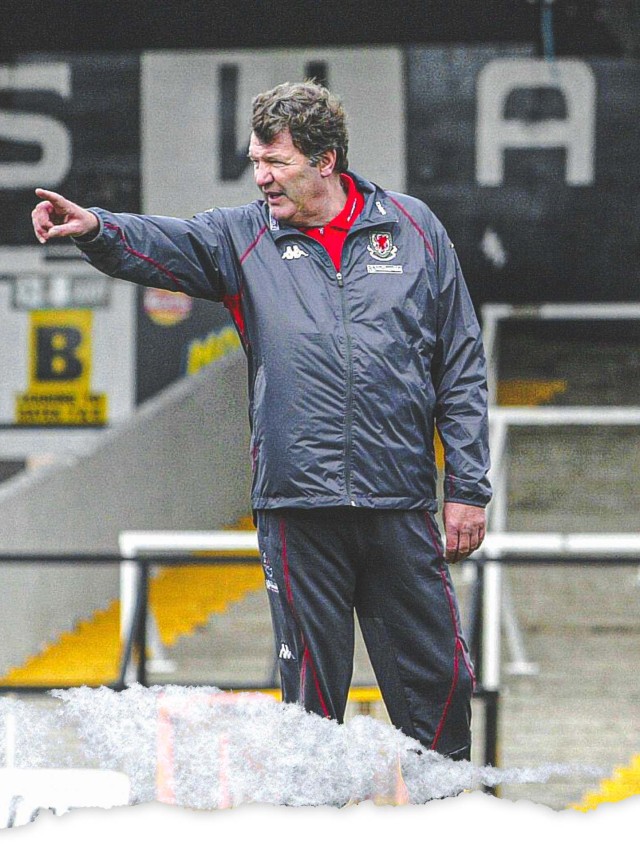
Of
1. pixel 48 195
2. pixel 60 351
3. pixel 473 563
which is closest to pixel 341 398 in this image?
pixel 48 195

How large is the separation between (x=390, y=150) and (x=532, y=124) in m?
0.72

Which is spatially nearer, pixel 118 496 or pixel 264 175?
pixel 264 175

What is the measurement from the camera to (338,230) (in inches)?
122

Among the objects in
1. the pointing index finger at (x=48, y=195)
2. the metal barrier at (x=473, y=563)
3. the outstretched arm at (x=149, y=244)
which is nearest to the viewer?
the pointing index finger at (x=48, y=195)

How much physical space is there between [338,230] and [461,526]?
2.26 feet

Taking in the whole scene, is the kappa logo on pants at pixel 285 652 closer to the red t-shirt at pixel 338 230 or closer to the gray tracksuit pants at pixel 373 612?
the gray tracksuit pants at pixel 373 612

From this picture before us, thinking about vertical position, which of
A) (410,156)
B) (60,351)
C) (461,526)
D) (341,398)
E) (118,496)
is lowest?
(118,496)

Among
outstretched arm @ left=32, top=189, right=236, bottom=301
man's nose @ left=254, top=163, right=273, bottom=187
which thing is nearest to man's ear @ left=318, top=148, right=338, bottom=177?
man's nose @ left=254, top=163, right=273, bottom=187

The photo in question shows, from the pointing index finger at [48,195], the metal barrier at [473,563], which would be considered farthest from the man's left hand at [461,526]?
the metal barrier at [473,563]

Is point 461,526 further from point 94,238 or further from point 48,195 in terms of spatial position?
point 48,195

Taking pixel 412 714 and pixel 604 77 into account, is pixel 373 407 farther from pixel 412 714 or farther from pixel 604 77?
pixel 604 77

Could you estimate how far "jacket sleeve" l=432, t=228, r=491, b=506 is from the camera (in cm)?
306

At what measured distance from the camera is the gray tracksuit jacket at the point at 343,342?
296cm

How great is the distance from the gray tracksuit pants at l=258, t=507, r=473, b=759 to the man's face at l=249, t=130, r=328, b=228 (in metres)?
0.63
